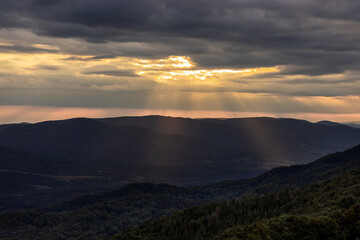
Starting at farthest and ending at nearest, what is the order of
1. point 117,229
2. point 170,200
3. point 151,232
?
point 170,200 < point 117,229 < point 151,232

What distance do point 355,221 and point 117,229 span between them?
402 feet

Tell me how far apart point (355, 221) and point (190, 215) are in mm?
A: 60362

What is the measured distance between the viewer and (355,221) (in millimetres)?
33938

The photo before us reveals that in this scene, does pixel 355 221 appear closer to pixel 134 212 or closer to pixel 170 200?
pixel 134 212

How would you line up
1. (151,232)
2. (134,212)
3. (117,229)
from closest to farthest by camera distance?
1. (151,232)
2. (117,229)
3. (134,212)

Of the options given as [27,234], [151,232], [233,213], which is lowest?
[27,234]

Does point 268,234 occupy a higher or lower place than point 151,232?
higher

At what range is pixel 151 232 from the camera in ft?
276

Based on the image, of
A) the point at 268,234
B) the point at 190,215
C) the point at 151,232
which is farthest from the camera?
the point at 190,215

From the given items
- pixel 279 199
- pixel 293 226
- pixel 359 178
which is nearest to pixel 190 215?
pixel 279 199

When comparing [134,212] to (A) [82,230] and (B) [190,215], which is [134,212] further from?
(B) [190,215]

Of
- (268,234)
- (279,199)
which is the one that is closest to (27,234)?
(279,199)

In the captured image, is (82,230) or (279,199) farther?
(82,230)

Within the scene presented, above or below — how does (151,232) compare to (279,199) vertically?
below
